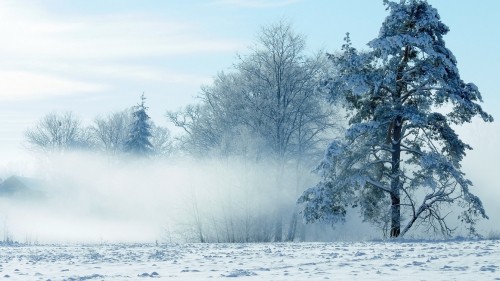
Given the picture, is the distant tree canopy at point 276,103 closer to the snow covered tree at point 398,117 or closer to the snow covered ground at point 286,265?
the snow covered tree at point 398,117

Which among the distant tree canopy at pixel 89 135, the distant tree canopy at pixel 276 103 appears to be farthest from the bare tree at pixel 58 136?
the distant tree canopy at pixel 276 103

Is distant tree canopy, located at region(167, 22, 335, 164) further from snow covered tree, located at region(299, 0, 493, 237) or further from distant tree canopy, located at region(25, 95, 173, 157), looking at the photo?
distant tree canopy, located at region(25, 95, 173, 157)

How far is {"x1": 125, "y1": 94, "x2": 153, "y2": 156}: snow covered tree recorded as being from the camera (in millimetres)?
68625

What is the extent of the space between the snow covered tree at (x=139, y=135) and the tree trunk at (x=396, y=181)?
44.2 m

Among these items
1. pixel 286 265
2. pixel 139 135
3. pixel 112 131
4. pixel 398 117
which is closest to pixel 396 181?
pixel 398 117

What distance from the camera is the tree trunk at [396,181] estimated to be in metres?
27.5

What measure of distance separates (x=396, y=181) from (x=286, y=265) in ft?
43.6

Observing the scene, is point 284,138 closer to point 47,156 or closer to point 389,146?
point 389,146

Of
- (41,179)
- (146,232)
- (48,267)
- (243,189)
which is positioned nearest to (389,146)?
(243,189)

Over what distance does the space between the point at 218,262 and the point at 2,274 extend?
532cm

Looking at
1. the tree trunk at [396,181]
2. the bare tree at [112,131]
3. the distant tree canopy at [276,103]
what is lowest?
the tree trunk at [396,181]

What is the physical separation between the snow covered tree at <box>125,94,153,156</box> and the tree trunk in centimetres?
4417

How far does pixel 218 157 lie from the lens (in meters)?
40.0

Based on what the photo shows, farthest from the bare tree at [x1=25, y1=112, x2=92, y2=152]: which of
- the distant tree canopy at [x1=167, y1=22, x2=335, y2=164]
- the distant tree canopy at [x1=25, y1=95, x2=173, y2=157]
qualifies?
the distant tree canopy at [x1=167, y1=22, x2=335, y2=164]
